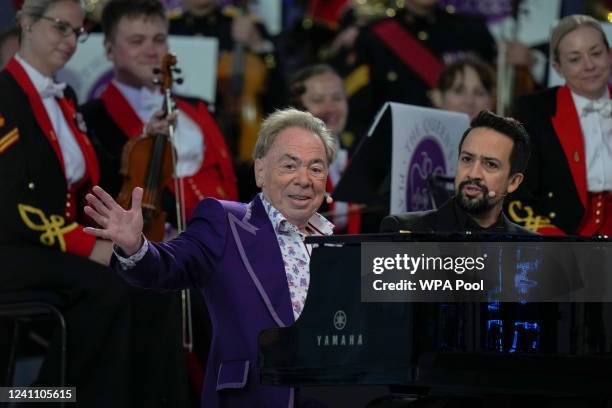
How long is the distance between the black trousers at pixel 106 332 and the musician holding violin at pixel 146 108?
89 centimetres

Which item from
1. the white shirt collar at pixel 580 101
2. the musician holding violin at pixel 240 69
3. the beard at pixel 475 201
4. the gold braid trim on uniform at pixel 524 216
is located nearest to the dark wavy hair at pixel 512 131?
the beard at pixel 475 201

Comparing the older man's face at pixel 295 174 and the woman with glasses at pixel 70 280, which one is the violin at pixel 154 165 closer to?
the woman with glasses at pixel 70 280

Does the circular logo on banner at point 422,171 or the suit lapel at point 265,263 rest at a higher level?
the circular logo on banner at point 422,171

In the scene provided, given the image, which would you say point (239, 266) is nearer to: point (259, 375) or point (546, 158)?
point (259, 375)

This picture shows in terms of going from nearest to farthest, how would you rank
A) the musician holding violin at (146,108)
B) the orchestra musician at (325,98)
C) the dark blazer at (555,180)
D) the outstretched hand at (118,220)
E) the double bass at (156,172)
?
the outstretched hand at (118,220), the double bass at (156,172), the dark blazer at (555,180), the musician holding violin at (146,108), the orchestra musician at (325,98)

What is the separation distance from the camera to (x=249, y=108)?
7.84 meters

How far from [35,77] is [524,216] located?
223 cm

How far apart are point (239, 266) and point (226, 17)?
13.8 feet

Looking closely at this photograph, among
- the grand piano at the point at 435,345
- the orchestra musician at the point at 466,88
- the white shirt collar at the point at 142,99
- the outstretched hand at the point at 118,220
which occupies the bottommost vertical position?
the grand piano at the point at 435,345

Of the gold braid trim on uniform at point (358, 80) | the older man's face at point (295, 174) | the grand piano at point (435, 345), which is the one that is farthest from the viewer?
the gold braid trim on uniform at point (358, 80)

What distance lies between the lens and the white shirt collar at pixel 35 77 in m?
5.65

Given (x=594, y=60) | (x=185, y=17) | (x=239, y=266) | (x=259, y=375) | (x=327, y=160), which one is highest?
(x=185, y=17)

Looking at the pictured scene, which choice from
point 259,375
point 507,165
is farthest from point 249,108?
point 259,375

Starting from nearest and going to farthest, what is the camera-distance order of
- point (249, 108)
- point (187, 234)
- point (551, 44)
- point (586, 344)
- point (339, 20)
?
point (586, 344) < point (187, 234) < point (551, 44) < point (249, 108) < point (339, 20)
